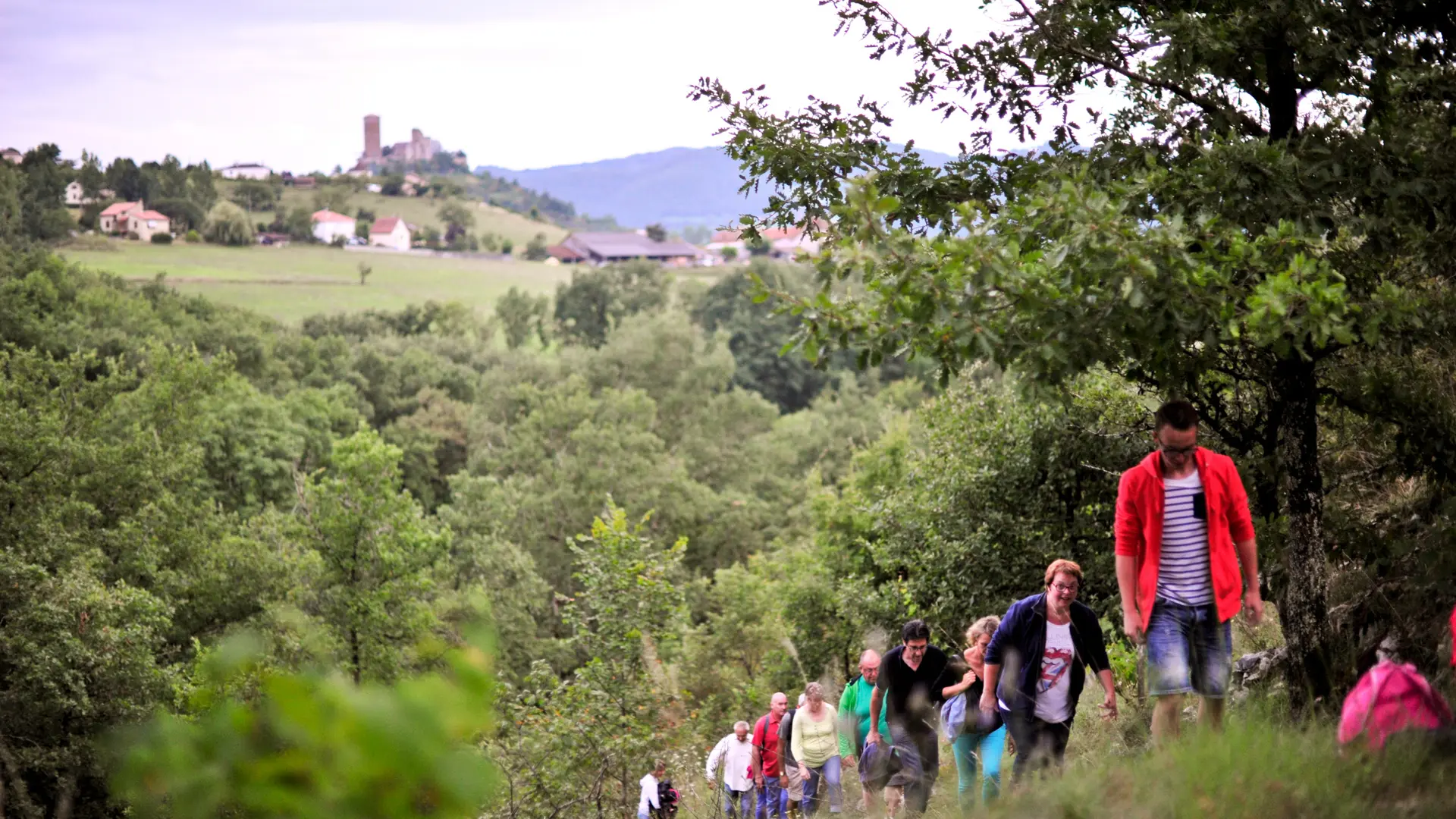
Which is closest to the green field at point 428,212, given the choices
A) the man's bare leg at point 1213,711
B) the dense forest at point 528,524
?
the dense forest at point 528,524

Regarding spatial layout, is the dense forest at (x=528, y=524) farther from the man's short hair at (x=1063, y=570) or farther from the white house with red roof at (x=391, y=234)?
the white house with red roof at (x=391, y=234)

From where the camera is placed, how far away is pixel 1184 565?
5.36 metres

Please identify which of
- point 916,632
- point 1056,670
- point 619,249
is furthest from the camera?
point 619,249

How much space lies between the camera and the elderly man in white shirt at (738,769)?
409 inches

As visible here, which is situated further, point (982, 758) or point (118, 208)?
point (118, 208)

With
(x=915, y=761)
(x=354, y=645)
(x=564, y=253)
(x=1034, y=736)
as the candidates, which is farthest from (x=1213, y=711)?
(x=564, y=253)

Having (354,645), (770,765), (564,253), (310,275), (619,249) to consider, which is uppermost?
(619,249)

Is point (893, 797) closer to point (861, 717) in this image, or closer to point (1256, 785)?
point (861, 717)

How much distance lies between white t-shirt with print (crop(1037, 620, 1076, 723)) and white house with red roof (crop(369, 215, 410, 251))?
395 feet

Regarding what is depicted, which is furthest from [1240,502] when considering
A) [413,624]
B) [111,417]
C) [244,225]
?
[244,225]

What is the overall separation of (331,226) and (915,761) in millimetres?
118860

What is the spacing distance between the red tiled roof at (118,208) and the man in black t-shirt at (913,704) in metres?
90.1

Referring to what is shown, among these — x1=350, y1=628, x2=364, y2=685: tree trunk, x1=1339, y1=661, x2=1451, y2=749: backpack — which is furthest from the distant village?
x1=350, y1=628, x2=364, y2=685: tree trunk

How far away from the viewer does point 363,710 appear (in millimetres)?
1849
